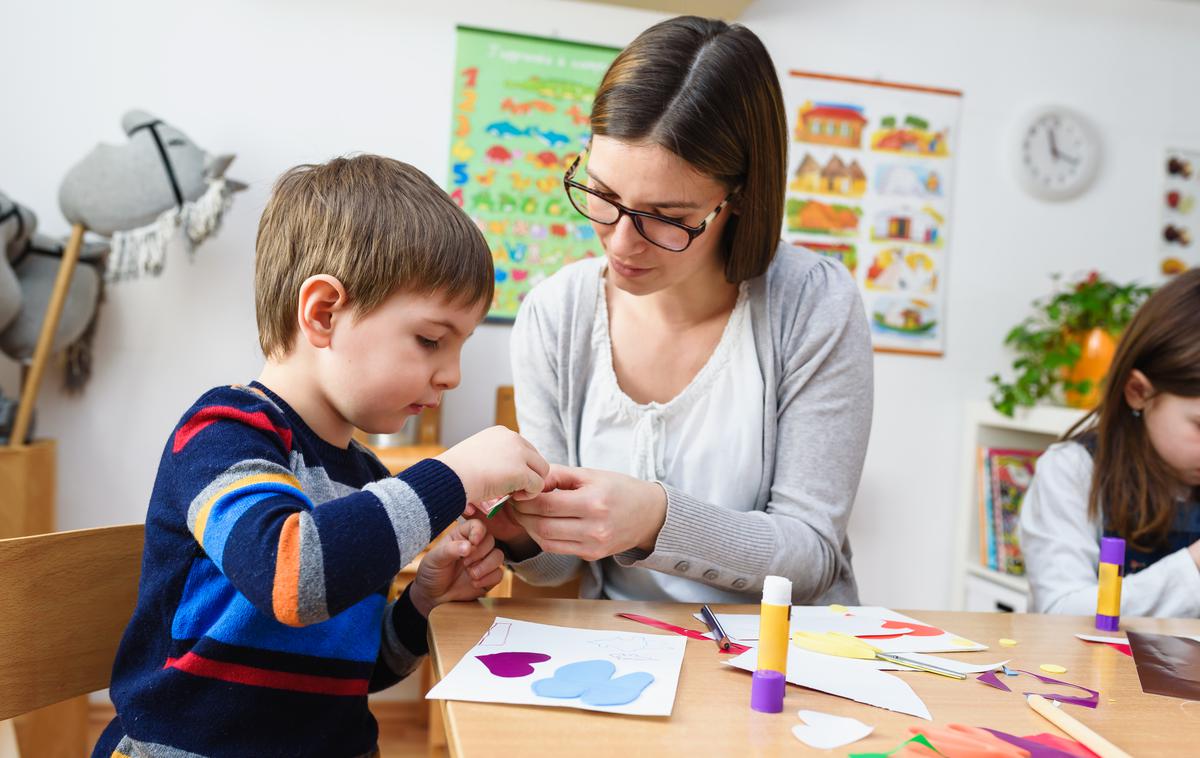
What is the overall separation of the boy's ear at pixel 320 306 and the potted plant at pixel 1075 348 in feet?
7.36

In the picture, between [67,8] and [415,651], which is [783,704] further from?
[67,8]

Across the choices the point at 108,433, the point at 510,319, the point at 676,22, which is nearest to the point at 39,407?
the point at 108,433

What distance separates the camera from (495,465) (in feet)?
2.89

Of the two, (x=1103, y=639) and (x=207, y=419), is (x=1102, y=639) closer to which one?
(x=1103, y=639)

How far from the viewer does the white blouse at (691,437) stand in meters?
1.23

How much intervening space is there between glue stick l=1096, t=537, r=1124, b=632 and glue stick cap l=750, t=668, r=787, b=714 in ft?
1.82

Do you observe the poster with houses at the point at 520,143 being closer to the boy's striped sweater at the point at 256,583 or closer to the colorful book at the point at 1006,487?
the colorful book at the point at 1006,487

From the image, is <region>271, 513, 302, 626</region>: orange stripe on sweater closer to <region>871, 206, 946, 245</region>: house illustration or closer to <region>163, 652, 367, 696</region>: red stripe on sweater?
<region>163, 652, 367, 696</region>: red stripe on sweater

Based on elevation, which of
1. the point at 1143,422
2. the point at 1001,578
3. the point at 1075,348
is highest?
the point at 1075,348

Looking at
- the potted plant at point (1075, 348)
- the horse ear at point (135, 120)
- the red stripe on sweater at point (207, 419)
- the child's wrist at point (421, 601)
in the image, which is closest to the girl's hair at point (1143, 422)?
the child's wrist at point (421, 601)

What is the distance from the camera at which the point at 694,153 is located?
1111 mm

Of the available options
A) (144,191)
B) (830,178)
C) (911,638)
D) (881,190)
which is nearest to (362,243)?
(911,638)

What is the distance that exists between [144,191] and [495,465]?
5.33ft

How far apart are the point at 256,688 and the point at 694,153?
0.73 meters
